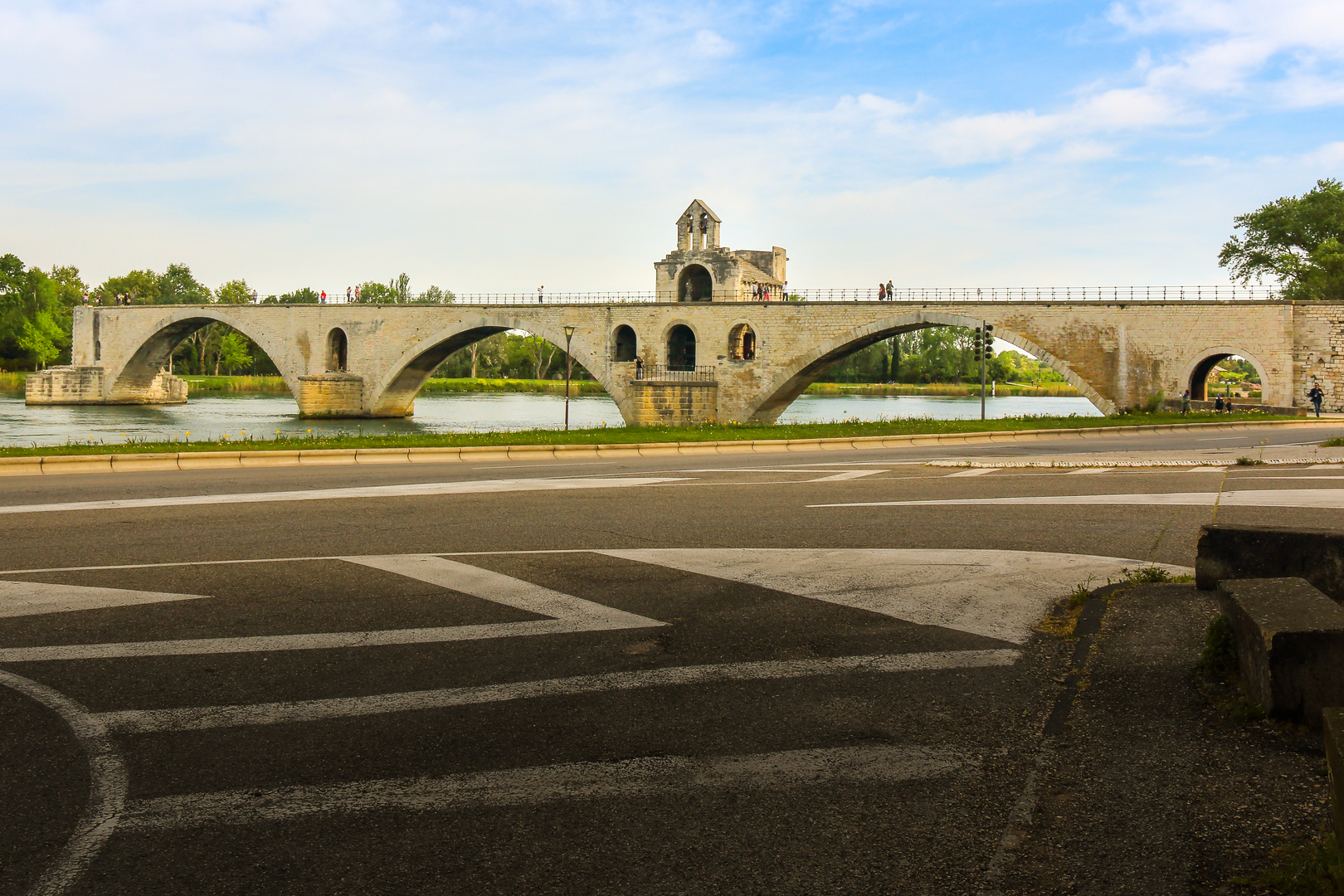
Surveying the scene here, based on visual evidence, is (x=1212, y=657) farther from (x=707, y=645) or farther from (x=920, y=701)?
(x=707, y=645)

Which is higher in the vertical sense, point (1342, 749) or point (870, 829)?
point (1342, 749)

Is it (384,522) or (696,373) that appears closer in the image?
(384,522)

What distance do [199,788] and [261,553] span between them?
4567 millimetres

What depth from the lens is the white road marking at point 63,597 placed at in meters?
5.77

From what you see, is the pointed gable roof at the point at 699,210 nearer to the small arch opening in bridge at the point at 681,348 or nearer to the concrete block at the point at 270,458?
the small arch opening in bridge at the point at 681,348

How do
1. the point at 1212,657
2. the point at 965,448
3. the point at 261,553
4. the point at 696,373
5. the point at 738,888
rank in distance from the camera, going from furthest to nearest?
1. the point at 696,373
2. the point at 965,448
3. the point at 261,553
4. the point at 1212,657
5. the point at 738,888

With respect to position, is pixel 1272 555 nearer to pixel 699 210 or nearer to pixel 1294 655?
pixel 1294 655

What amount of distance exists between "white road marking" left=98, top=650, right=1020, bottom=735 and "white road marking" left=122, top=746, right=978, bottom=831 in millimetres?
727

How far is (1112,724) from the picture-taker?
3.67 meters

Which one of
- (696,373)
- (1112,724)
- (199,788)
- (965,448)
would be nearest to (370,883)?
(199,788)

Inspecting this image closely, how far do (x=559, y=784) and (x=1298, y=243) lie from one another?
218ft

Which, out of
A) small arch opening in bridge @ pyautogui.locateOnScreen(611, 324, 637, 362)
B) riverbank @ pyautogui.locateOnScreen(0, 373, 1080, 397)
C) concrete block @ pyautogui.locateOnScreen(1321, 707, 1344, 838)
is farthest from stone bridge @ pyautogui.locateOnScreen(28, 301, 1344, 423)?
concrete block @ pyautogui.locateOnScreen(1321, 707, 1344, 838)

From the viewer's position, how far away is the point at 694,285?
2437 inches

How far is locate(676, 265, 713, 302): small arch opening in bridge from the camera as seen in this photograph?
2377 inches
